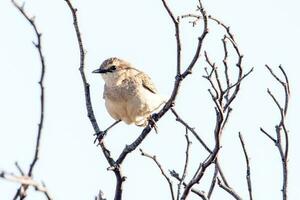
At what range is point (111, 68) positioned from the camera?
9.09 metres

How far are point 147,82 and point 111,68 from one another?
686mm

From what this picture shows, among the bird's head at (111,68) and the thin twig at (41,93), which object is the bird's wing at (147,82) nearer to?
the bird's head at (111,68)

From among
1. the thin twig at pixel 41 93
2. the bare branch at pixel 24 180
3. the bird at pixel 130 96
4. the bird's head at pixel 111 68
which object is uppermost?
the bird's head at pixel 111 68

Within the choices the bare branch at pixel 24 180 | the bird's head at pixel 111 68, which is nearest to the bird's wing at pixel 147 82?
the bird's head at pixel 111 68

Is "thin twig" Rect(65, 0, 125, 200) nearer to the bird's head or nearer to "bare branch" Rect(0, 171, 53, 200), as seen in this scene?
"bare branch" Rect(0, 171, 53, 200)

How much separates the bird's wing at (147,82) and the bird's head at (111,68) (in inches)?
11.2

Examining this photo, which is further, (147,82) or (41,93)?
(147,82)

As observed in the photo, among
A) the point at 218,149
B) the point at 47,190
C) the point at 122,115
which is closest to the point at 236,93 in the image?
the point at 218,149

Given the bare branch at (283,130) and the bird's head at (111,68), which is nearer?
the bare branch at (283,130)

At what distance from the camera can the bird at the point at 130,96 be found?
319 inches

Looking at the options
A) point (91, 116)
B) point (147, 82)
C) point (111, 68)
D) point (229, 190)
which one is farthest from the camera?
point (111, 68)

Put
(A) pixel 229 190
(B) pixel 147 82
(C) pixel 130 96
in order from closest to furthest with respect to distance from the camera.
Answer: (A) pixel 229 190 → (C) pixel 130 96 → (B) pixel 147 82

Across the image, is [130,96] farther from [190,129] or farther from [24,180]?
[24,180]

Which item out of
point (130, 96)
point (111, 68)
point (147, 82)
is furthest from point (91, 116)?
point (111, 68)
